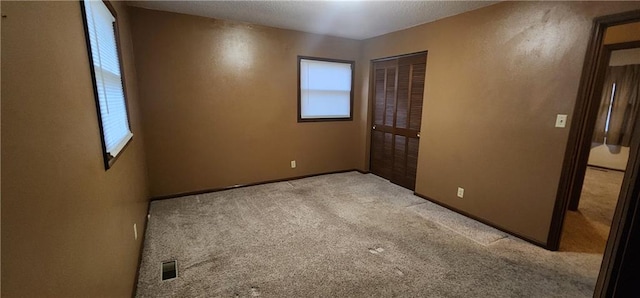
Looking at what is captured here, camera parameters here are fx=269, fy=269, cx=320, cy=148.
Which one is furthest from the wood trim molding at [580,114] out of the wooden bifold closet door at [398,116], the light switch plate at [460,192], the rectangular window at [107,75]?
the rectangular window at [107,75]

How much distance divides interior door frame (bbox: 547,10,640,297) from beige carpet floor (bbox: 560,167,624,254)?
0.22 m

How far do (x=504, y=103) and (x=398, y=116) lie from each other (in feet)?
5.00

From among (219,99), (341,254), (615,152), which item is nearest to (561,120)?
(341,254)

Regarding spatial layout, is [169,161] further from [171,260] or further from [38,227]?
[38,227]

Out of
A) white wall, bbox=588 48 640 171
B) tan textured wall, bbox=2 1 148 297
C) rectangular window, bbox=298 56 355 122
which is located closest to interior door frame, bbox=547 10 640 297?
tan textured wall, bbox=2 1 148 297

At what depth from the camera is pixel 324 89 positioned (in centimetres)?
437

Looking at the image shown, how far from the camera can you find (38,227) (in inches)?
27.5

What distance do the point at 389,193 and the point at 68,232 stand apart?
11.5 ft

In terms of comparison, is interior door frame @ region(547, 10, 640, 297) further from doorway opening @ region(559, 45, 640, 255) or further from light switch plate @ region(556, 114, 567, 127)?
doorway opening @ region(559, 45, 640, 255)

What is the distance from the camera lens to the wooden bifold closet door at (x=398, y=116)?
375cm

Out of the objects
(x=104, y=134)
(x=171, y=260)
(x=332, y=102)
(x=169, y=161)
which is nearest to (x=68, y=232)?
(x=104, y=134)

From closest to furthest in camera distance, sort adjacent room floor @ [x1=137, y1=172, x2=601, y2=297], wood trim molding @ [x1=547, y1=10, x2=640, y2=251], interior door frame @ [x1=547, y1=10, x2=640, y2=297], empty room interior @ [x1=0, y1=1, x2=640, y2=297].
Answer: interior door frame @ [x1=547, y1=10, x2=640, y2=297] → empty room interior @ [x1=0, y1=1, x2=640, y2=297] → adjacent room floor @ [x1=137, y1=172, x2=601, y2=297] → wood trim molding @ [x1=547, y1=10, x2=640, y2=251]

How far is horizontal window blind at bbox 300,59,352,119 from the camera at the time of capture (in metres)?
4.20

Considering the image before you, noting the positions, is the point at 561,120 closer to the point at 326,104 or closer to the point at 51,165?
the point at 326,104
